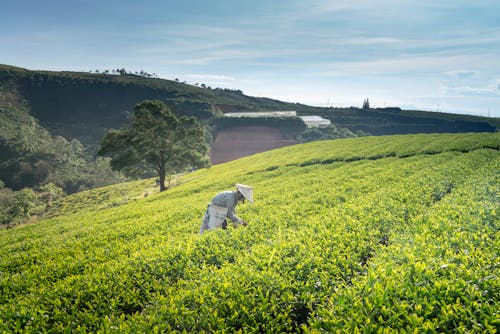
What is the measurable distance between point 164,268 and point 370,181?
12854 mm

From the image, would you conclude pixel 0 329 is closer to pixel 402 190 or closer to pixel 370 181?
pixel 402 190

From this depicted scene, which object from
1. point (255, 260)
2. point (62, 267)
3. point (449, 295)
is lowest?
point (62, 267)

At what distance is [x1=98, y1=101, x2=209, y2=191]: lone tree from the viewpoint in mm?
34812

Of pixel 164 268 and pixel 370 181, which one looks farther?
pixel 370 181

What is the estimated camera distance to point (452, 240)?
6.57m

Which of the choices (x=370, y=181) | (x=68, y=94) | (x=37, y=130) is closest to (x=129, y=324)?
(x=370, y=181)

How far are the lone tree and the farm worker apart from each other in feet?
90.7

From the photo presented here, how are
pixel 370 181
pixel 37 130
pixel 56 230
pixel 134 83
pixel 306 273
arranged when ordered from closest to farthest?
pixel 306 273
pixel 370 181
pixel 56 230
pixel 37 130
pixel 134 83

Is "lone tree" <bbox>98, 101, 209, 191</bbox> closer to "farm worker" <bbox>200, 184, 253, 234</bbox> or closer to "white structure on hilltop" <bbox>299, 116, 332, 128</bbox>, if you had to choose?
"farm worker" <bbox>200, 184, 253, 234</bbox>

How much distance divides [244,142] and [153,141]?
202 feet

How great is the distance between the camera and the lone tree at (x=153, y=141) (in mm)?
34812

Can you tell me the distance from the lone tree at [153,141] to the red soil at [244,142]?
47081 mm

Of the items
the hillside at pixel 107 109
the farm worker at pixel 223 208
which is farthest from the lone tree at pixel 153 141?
the hillside at pixel 107 109

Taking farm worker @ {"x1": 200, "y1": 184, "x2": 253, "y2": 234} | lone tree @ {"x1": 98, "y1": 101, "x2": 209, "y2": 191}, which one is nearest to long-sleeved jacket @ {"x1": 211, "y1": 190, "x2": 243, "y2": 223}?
farm worker @ {"x1": 200, "y1": 184, "x2": 253, "y2": 234}
